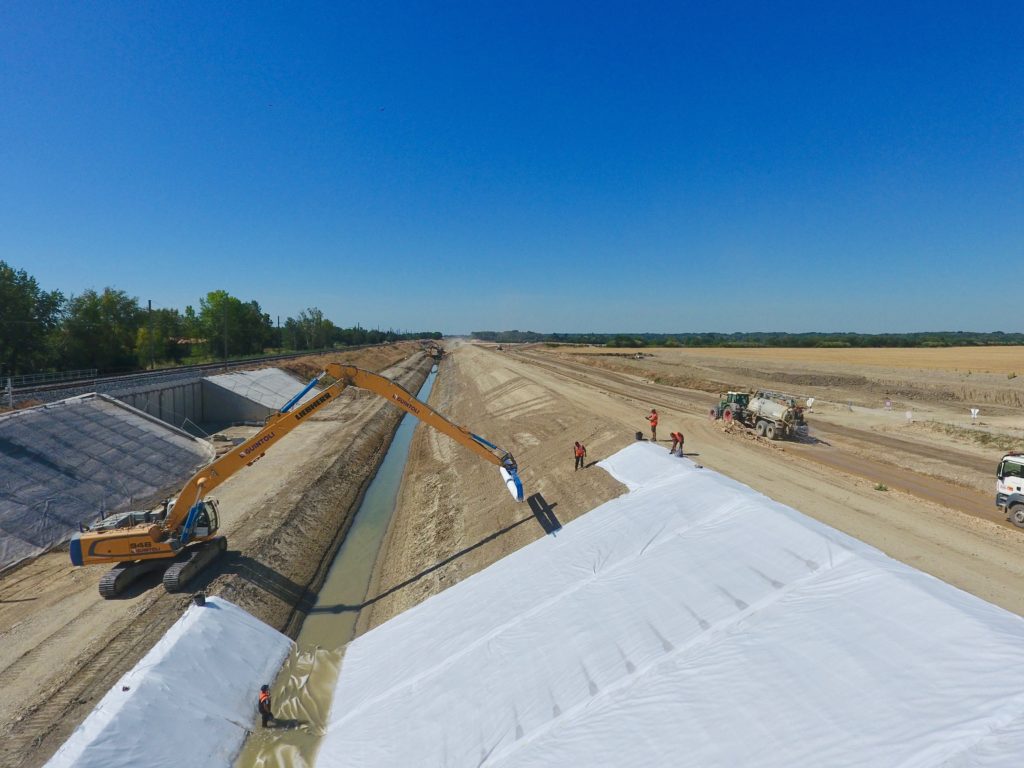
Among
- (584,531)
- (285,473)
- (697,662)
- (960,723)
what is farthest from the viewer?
(285,473)

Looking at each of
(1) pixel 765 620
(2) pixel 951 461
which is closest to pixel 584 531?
(1) pixel 765 620

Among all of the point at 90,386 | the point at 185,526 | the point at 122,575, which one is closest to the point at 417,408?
the point at 185,526

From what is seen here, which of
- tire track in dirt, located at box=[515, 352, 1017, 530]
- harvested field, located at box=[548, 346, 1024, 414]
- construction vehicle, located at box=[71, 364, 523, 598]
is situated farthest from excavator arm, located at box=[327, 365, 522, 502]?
harvested field, located at box=[548, 346, 1024, 414]

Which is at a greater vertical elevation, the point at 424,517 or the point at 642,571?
the point at 642,571

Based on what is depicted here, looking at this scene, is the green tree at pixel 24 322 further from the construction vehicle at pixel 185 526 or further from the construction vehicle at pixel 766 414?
the construction vehicle at pixel 766 414

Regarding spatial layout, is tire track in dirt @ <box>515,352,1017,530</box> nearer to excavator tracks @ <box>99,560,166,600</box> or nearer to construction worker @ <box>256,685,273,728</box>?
construction worker @ <box>256,685,273,728</box>

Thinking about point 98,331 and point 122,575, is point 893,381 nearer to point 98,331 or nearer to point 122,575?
point 122,575

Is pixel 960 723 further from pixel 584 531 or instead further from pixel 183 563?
pixel 183 563
